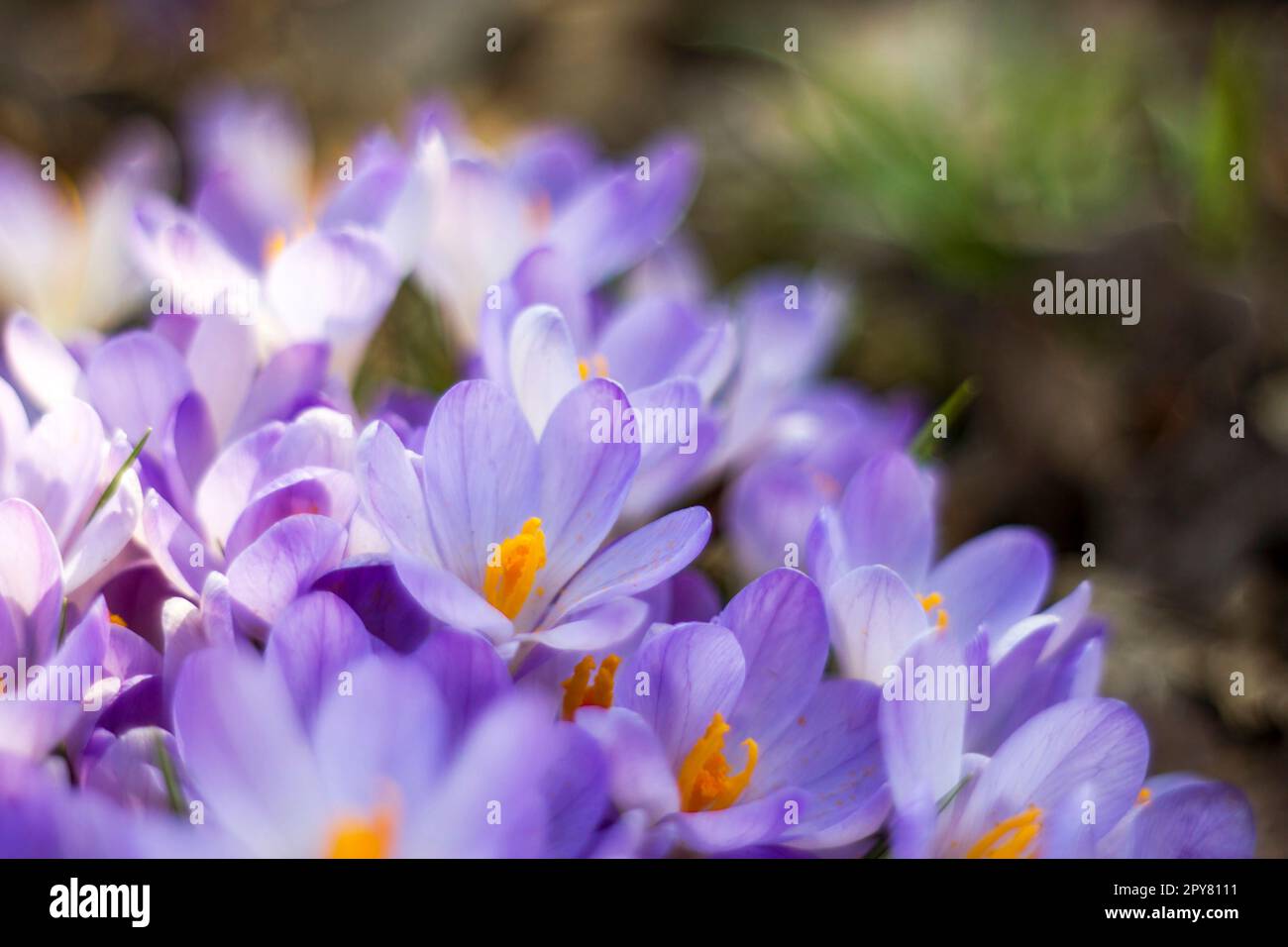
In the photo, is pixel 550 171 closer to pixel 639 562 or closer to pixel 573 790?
pixel 639 562

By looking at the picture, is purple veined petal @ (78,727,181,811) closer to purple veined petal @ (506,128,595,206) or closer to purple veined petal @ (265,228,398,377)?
purple veined petal @ (265,228,398,377)

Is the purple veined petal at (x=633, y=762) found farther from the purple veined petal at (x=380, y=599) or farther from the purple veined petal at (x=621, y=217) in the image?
the purple veined petal at (x=621, y=217)

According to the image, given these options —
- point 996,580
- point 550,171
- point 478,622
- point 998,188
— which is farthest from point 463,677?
point 998,188

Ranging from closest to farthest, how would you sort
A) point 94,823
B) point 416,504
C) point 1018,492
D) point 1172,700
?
point 94,823 < point 416,504 < point 1172,700 < point 1018,492

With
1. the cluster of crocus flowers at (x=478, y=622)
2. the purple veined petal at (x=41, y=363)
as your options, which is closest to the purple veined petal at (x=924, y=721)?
the cluster of crocus flowers at (x=478, y=622)
